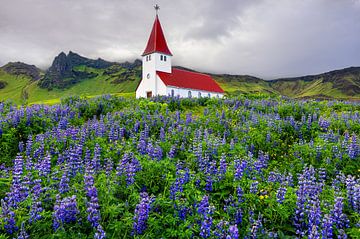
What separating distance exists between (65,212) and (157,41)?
47197 mm

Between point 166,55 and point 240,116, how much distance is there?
131 ft

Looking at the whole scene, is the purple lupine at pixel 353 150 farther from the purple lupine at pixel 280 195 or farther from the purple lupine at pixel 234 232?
the purple lupine at pixel 234 232

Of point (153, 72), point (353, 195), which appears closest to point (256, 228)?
point (353, 195)

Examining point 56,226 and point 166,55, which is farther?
point 166,55

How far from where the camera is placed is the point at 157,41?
4878 centimetres

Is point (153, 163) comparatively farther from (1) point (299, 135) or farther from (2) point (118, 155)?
(1) point (299, 135)

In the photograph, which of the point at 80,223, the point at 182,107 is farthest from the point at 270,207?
the point at 182,107

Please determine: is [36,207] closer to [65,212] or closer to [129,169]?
[65,212]

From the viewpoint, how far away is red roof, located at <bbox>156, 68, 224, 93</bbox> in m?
46.8

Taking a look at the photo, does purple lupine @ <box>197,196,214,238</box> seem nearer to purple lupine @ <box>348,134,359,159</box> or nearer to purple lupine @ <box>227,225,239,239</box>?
purple lupine @ <box>227,225,239,239</box>

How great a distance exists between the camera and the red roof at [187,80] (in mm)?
46800

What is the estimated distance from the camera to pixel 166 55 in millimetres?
48969

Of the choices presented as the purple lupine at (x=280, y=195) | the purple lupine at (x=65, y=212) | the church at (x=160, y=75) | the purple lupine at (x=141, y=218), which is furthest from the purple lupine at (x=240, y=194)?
the church at (x=160, y=75)

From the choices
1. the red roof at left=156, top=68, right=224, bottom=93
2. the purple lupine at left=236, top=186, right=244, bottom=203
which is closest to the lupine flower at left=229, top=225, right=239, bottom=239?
the purple lupine at left=236, top=186, right=244, bottom=203
